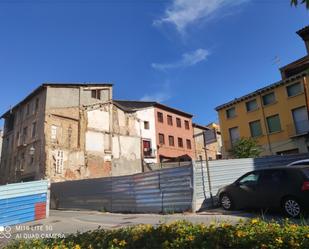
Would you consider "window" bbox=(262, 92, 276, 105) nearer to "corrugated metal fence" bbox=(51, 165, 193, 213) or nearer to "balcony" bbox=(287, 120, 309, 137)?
"balcony" bbox=(287, 120, 309, 137)

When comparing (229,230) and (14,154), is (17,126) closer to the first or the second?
(14,154)

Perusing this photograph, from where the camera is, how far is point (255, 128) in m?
32.6

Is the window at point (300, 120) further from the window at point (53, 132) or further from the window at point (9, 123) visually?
the window at point (9, 123)

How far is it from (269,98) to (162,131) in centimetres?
1537

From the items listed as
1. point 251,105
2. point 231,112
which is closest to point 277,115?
point 251,105

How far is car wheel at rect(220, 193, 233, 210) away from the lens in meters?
11.7

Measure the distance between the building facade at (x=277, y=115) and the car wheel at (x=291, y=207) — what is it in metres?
19.5

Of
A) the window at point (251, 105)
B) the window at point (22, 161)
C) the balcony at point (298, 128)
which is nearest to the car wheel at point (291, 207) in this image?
the balcony at point (298, 128)

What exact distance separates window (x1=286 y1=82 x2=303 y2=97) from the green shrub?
26778 mm

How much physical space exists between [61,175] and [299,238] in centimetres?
2756

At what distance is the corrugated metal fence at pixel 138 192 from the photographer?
43.1 ft

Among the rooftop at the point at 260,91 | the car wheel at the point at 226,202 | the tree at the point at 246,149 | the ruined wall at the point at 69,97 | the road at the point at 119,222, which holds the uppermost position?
the ruined wall at the point at 69,97

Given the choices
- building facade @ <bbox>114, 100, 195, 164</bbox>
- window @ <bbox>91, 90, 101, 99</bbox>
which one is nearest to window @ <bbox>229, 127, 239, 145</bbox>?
building facade @ <bbox>114, 100, 195, 164</bbox>

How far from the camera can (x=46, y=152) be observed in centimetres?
2861
